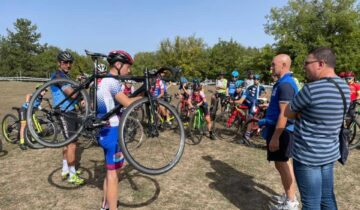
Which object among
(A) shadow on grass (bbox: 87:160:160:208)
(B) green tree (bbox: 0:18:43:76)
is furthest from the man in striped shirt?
(B) green tree (bbox: 0:18:43:76)

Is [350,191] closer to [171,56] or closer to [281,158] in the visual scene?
[281,158]

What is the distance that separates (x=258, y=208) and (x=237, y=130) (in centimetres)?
462

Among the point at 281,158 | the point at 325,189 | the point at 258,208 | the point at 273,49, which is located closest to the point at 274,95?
the point at 281,158

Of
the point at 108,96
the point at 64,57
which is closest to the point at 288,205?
the point at 108,96

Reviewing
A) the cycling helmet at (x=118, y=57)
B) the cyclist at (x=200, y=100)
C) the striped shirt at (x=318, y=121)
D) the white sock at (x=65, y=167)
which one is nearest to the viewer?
the striped shirt at (x=318, y=121)

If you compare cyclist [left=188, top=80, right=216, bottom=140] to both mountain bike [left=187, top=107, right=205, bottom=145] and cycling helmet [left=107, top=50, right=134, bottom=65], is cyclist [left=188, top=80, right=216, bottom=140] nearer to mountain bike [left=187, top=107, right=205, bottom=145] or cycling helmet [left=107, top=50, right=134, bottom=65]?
mountain bike [left=187, top=107, right=205, bottom=145]

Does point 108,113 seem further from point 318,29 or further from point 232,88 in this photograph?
point 318,29

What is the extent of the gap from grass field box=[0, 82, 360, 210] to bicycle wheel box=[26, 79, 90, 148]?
1.32 meters

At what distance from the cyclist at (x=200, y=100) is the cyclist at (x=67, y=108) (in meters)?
4.48

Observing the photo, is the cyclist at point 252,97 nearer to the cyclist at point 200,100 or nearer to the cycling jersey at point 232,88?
the cyclist at point 200,100

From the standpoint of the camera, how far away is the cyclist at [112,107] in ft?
11.5

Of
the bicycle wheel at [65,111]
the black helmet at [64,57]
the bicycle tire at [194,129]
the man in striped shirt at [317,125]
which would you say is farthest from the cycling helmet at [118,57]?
the bicycle tire at [194,129]

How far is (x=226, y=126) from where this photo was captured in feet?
30.7

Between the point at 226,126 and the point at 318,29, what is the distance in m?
32.3
